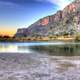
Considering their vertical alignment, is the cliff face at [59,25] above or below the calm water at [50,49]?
above

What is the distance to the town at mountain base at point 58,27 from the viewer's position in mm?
152625

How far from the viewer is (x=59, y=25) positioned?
16725 centimetres

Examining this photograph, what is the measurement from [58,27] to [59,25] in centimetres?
330

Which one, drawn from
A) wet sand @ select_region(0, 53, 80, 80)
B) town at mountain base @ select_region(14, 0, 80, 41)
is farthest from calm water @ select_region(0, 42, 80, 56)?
town at mountain base @ select_region(14, 0, 80, 41)

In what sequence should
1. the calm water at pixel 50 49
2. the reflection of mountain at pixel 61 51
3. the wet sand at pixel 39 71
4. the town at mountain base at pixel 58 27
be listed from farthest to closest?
1. the town at mountain base at pixel 58 27
2. the calm water at pixel 50 49
3. the reflection of mountain at pixel 61 51
4. the wet sand at pixel 39 71

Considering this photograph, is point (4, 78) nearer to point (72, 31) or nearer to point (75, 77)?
point (75, 77)

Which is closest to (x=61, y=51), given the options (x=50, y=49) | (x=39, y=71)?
(x=50, y=49)

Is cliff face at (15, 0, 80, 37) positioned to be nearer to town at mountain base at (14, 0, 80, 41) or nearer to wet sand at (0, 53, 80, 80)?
town at mountain base at (14, 0, 80, 41)

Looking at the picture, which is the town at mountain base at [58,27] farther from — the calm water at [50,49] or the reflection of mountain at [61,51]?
the reflection of mountain at [61,51]

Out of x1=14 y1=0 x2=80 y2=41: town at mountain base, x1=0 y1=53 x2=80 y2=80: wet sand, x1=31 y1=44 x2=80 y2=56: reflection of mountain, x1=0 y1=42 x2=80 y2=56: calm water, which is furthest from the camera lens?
x1=14 y1=0 x2=80 y2=41: town at mountain base

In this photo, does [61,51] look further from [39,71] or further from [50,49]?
[39,71]

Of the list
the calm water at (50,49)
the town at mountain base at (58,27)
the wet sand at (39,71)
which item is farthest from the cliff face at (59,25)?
the wet sand at (39,71)

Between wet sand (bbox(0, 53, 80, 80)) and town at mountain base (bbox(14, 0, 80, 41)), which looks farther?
town at mountain base (bbox(14, 0, 80, 41))

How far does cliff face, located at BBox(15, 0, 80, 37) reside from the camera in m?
154
